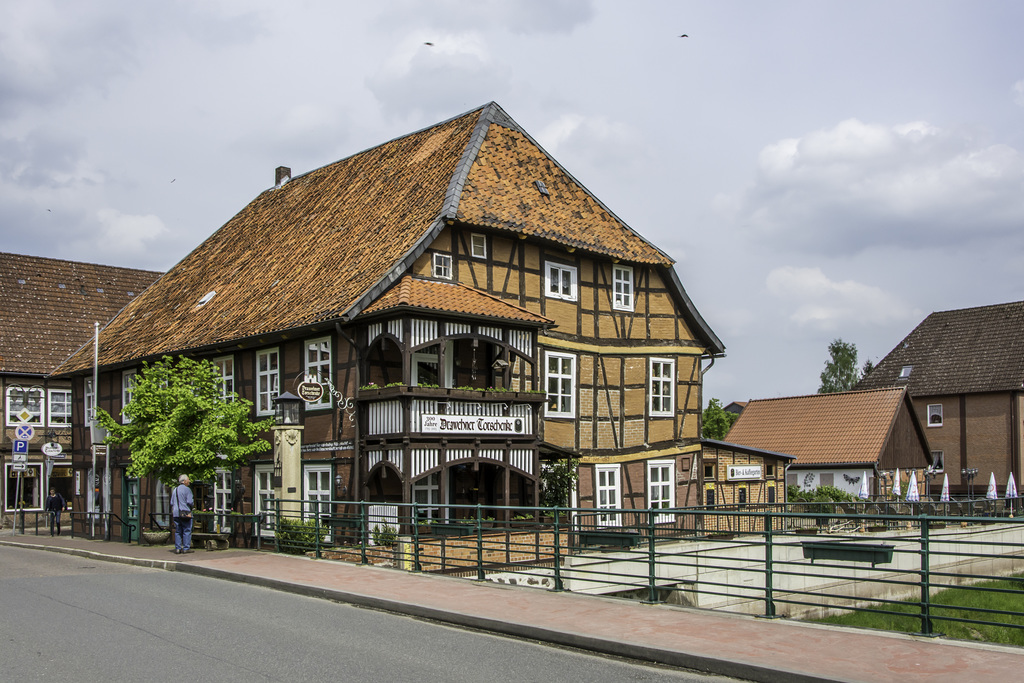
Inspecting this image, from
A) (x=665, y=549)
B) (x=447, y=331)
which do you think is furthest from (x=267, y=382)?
(x=665, y=549)

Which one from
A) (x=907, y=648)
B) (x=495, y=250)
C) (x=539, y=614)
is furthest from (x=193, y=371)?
(x=907, y=648)

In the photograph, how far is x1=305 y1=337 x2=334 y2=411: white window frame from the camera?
22.5 metres

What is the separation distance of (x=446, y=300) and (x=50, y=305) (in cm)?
2846

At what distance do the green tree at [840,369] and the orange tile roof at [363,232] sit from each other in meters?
50.5

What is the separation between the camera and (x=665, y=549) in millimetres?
22500

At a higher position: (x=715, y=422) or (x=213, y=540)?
(x=715, y=422)

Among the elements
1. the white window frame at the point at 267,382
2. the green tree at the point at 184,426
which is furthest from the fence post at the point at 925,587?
the white window frame at the point at 267,382

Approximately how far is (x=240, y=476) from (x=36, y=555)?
5.04m

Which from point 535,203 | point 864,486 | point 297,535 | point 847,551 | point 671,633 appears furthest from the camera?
point 864,486

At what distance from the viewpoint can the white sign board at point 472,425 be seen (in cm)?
2020

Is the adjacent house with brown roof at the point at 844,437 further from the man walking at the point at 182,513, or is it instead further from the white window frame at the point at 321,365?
the man walking at the point at 182,513

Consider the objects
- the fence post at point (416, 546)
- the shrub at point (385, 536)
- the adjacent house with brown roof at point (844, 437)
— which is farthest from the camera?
the adjacent house with brown roof at point (844, 437)

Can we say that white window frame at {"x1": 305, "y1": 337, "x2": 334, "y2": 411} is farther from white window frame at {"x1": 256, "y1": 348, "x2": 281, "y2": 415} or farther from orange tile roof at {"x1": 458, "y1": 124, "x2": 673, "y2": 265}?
orange tile roof at {"x1": 458, "y1": 124, "x2": 673, "y2": 265}

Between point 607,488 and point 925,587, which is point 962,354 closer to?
point 607,488
